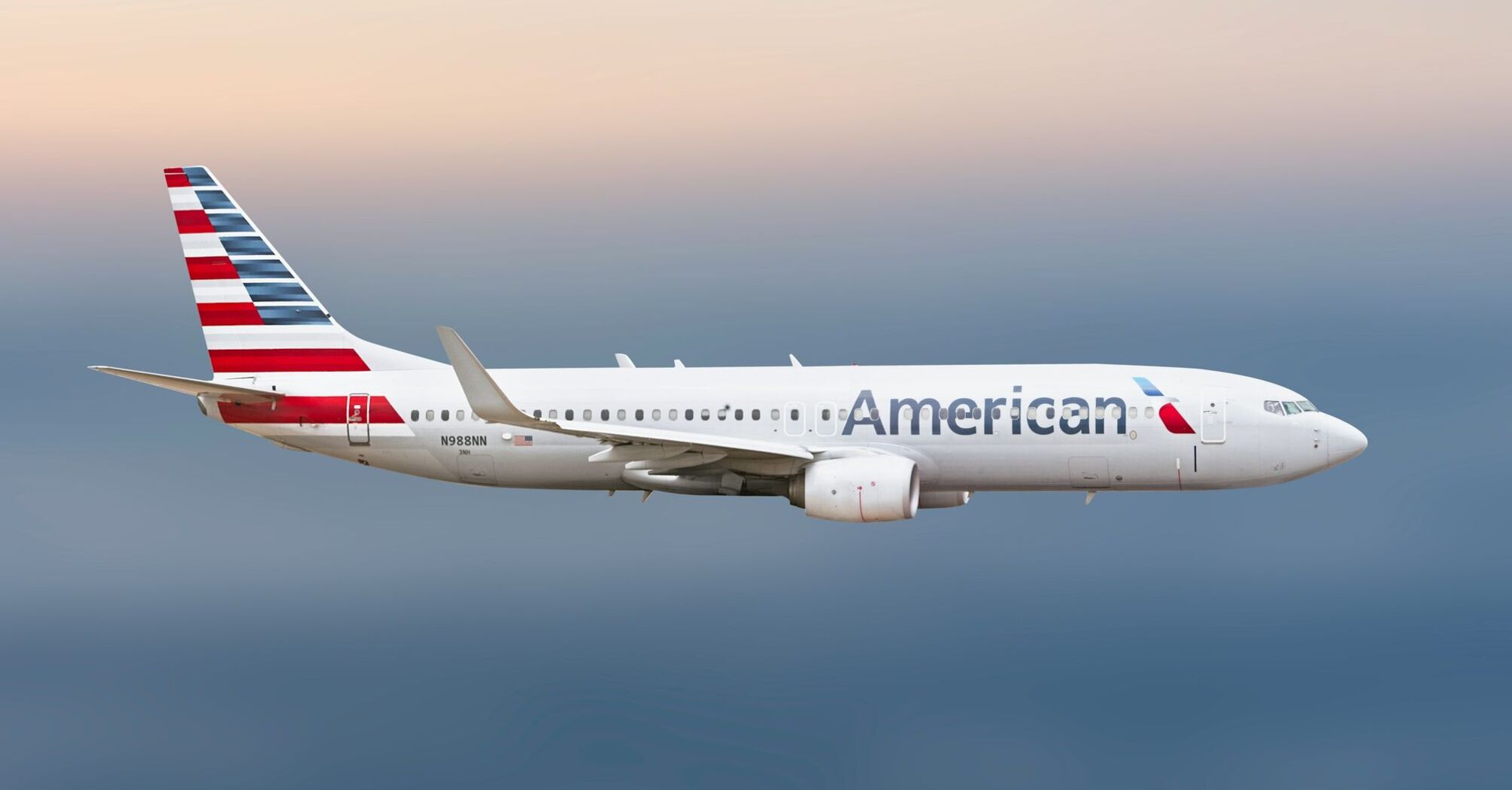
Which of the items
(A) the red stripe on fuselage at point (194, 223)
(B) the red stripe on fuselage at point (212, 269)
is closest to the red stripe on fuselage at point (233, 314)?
(B) the red stripe on fuselage at point (212, 269)

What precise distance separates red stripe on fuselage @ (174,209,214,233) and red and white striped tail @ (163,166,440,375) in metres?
0.02

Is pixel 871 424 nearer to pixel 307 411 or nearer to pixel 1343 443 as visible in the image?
pixel 1343 443

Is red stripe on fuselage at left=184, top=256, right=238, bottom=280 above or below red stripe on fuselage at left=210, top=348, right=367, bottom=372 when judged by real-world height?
above

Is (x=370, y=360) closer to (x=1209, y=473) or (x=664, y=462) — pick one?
(x=664, y=462)

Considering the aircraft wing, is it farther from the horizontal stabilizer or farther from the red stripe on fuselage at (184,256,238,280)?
the red stripe on fuselage at (184,256,238,280)

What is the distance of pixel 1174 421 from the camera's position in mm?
31562

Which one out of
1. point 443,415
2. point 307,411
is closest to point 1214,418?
point 443,415

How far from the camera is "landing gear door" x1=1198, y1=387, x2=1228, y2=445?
104 ft

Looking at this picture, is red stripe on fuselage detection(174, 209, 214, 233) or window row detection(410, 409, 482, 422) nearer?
window row detection(410, 409, 482, 422)

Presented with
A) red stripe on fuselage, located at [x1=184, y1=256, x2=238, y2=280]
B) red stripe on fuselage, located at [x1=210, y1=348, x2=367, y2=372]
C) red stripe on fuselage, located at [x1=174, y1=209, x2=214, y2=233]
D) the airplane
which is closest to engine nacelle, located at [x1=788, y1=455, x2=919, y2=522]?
the airplane

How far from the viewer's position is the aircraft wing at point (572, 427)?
29266mm

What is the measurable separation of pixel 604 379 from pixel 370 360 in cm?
481

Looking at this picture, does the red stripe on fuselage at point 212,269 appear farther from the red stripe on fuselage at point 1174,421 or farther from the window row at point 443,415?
the red stripe on fuselage at point 1174,421

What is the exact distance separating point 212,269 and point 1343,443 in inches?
868
